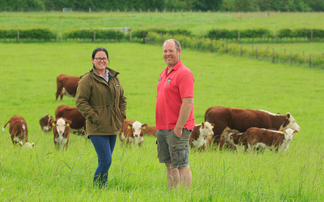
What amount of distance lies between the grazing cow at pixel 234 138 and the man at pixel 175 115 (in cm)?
563

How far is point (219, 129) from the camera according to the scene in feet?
34.6

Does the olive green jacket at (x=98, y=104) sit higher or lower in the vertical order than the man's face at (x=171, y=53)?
lower

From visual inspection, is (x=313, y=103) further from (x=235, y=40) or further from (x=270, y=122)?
(x=235, y=40)

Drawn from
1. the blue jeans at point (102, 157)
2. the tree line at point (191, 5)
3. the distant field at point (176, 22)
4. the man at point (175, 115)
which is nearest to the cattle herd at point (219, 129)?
the blue jeans at point (102, 157)

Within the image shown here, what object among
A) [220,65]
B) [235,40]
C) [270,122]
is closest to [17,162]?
[270,122]

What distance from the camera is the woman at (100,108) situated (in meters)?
4.31

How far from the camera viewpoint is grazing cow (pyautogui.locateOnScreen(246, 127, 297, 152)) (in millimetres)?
9422

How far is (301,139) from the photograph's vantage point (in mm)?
12258

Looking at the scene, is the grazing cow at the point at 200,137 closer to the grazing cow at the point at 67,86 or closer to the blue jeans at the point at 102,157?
the blue jeans at the point at 102,157

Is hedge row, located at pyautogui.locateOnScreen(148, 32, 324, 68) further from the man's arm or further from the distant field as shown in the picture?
the man's arm

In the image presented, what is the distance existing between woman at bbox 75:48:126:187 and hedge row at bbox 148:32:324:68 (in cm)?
2829

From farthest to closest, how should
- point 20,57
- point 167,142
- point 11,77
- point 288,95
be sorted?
point 20,57
point 11,77
point 288,95
point 167,142

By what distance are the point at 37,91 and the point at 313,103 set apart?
52.2ft

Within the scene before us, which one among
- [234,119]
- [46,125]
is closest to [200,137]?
[234,119]
